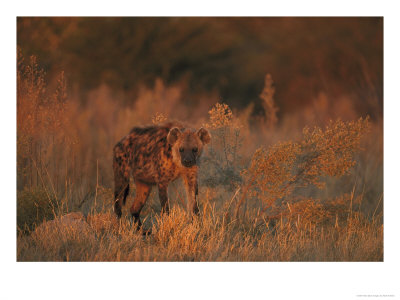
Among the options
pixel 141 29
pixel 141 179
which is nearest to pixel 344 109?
pixel 141 29

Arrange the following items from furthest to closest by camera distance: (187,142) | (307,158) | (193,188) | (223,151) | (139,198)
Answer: (223,151) → (139,198) → (307,158) → (193,188) → (187,142)

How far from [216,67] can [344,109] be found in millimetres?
4325

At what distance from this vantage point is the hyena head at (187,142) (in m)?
5.29

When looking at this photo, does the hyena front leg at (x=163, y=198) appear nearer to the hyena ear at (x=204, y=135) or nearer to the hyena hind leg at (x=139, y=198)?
the hyena hind leg at (x=139, y=198)

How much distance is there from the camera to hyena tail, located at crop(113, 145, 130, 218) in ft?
19.0

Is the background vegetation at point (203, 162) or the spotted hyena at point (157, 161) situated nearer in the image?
the background vegetation at point (203, 162)

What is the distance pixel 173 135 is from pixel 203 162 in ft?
1.91

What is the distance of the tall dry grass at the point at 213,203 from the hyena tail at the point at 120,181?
0.18 m

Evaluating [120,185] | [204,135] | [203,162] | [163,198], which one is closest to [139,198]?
[120,185]

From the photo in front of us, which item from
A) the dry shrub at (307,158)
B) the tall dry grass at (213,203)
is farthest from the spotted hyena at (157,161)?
the dry shrub at (307,158)

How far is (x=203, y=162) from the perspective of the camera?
18.9 ft

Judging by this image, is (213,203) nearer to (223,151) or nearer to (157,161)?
(223,151)

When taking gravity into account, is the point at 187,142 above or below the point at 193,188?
above
